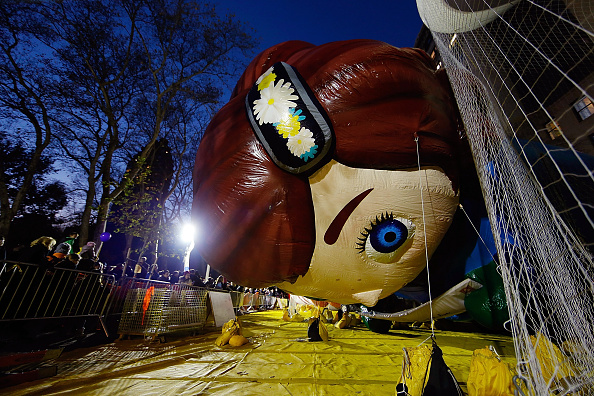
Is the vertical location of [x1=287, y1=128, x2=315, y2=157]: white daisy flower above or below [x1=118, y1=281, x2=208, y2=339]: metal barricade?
above

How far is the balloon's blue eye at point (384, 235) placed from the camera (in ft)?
5.35

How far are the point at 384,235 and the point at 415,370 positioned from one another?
29.3 inches

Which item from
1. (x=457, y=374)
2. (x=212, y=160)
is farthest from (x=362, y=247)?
(x=457, y=374)

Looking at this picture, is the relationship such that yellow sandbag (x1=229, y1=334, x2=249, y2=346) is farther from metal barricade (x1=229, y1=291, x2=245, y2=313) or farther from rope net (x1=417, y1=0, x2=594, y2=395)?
metal barricade (x1=229, y1=291, x2=245, y2=313)

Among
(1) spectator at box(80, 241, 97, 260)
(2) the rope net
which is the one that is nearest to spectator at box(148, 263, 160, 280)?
(1) spectator at box(80, 241, 97, 260)

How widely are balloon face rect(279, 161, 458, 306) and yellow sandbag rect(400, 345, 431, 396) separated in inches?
17.3

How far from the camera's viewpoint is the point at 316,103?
1531 mm

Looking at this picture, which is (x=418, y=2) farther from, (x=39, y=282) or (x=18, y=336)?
(x=18, y=336)

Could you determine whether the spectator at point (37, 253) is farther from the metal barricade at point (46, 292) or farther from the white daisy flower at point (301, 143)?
the white daisy flower at point (301, 143)

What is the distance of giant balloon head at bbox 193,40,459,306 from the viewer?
153 centimetres

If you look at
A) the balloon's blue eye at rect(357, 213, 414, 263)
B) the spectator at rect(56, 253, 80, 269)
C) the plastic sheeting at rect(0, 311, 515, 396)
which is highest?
the spectator at rect(56, 253, 80, 269)

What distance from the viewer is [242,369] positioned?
2785 millimetres

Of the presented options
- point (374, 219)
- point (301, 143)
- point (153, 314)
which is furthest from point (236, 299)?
point (301, 143)

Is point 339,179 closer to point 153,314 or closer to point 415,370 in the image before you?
point 415,370
